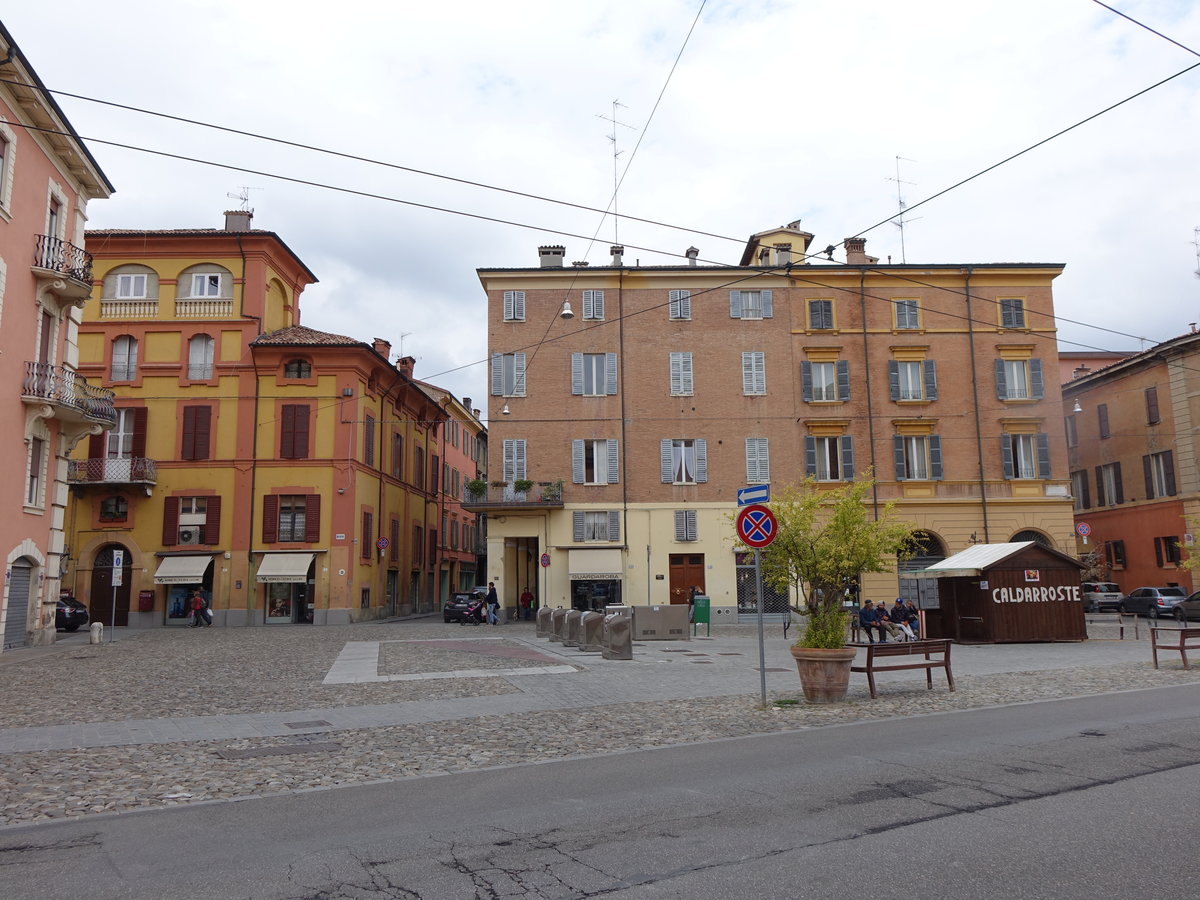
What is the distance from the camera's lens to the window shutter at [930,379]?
131 feet

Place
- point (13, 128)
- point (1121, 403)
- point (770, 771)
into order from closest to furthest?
point (770, 771), point (13, 128), point (1121, 403)

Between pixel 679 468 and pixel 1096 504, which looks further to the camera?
pixel 1096 504

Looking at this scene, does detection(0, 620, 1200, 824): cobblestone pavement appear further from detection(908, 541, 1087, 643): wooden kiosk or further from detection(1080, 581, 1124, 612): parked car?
detection(1080, 581, 1124, 612): parked car

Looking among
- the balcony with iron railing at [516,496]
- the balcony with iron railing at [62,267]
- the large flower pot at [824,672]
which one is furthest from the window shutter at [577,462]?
the large flower pot at [824,672]

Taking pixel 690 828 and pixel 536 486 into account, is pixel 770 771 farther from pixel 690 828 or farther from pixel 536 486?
pixel 536 486

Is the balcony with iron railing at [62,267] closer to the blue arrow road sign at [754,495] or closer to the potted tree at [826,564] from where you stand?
the potted tree at [826,564]

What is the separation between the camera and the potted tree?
13156 millimetres

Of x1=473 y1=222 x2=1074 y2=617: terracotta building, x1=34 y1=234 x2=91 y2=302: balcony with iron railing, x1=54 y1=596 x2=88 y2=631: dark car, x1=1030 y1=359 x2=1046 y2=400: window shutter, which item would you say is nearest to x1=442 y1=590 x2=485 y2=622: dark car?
x1=473 y1=222 x2=1074 y2=617: terracotta building

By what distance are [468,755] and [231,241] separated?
3392 cm

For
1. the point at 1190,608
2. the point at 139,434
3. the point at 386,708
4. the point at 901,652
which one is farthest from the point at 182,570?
the point at 1190,608

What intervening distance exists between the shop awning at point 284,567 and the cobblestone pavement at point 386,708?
14.0m

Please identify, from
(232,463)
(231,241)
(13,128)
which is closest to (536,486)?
(232,463)

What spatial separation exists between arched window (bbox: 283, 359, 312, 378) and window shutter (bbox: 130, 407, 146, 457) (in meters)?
5.70

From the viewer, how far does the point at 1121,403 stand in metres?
46.5
